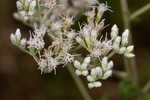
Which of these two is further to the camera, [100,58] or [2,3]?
[2,3]

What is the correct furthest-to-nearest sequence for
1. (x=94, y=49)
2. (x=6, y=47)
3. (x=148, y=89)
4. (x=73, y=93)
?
(x=6, y=47), (x=73, y=93), (x=148, y=89), (x=94, y=49)

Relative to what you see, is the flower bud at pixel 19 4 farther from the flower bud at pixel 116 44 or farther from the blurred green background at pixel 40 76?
the blurred green background at pixel 40 76

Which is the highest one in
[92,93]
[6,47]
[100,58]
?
[100,58]

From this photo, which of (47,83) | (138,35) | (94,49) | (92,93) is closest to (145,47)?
(138,35)

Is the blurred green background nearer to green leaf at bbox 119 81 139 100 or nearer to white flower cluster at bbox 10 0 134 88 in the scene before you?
green leaf at bbox 119 81 139 100

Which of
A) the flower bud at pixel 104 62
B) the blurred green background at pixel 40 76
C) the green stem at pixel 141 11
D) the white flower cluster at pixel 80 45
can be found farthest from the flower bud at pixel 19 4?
the blurred green background at pixel 40 76

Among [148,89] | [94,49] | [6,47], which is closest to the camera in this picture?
[94,49]

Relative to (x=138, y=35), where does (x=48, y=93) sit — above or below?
below

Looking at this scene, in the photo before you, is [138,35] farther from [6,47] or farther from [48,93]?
[6,47]
